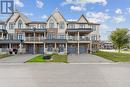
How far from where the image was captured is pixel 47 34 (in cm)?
5631

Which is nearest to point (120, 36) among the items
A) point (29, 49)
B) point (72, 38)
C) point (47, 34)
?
point (72, 38)

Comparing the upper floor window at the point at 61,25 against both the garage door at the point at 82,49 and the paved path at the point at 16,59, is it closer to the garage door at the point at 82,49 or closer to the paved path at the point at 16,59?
the garage door at the point at 82,49

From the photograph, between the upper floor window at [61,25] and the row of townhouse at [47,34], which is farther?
the upper floor window at [61,25]

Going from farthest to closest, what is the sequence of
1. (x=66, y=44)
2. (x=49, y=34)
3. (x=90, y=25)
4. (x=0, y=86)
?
(x=90, y=25)
(x=49, y=34)
(x=66, y=44)
(x=0, y=86)

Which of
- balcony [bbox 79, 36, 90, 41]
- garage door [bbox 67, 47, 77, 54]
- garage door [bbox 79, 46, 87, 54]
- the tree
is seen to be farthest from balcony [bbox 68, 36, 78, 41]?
the tree

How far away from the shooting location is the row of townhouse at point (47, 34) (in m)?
53.6

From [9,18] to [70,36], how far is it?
16261 mm

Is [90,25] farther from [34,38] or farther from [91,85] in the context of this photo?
[91,85]

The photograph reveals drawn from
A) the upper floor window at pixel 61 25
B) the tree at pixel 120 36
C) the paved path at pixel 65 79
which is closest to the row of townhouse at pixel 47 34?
the upper floor window at pixel 61 25

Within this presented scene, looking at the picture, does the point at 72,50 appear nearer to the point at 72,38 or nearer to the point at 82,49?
the point at 82,49

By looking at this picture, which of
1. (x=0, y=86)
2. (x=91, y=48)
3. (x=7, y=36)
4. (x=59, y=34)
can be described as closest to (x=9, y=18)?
(x=7, y=36)

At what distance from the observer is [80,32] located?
182 feet

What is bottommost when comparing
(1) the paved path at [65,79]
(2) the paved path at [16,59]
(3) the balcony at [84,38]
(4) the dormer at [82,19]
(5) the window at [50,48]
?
(1) the paved path at [65,79]

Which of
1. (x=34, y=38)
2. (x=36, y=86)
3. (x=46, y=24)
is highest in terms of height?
(x=46, y=24)
